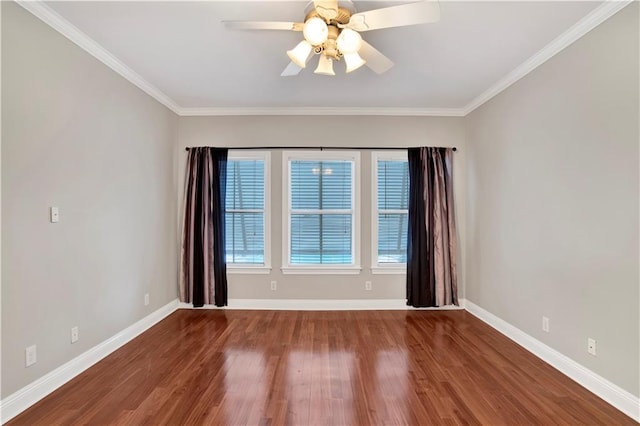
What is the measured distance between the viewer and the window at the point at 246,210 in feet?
14.3

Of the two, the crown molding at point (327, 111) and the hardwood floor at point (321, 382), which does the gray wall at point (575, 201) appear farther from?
the crown molding at point (327, 111)

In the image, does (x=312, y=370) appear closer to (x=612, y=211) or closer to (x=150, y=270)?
(x=150, y=270)

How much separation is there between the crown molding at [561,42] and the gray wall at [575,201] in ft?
0.16

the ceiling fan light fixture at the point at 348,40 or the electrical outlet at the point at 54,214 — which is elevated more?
the ceiling fan light fixture at the point at 348,40

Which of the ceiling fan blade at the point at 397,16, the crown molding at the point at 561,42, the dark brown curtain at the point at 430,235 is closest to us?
the ceiling fan blade at the point at 397,16

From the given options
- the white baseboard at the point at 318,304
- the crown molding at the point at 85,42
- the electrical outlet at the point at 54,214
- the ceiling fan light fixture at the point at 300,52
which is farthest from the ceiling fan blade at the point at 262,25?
the white baseboard at the point at 318,304

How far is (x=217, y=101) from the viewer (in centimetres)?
398

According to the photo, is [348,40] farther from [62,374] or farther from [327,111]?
[62,374]

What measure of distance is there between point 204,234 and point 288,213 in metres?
1.15

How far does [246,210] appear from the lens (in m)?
Answer: 4.36

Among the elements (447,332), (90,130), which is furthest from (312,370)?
(90,130)

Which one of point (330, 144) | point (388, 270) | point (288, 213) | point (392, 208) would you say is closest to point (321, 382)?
point (388, 270)

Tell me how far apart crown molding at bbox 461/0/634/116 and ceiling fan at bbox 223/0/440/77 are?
134 centimetres

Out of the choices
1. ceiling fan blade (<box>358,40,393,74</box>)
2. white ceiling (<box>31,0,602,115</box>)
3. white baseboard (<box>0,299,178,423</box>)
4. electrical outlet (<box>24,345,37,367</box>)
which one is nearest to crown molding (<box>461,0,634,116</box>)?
white ceiling (<box>31,0,602,115</box>)
